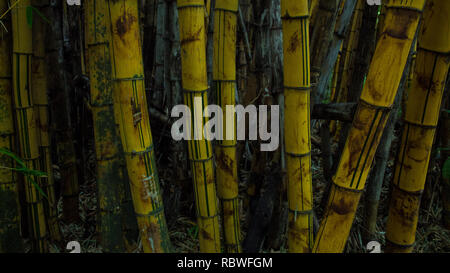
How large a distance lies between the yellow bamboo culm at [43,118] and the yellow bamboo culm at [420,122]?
1316 mm

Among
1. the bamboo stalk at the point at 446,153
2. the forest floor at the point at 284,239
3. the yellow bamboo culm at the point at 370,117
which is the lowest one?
the forest floor at the point at 284,239

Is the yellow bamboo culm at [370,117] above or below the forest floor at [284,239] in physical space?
above

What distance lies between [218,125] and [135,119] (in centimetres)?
43

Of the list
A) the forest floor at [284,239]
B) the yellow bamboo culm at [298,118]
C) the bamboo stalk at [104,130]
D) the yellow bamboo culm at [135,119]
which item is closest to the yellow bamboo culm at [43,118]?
the forest floor at [284,239]

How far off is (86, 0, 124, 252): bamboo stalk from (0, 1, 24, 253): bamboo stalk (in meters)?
0.30

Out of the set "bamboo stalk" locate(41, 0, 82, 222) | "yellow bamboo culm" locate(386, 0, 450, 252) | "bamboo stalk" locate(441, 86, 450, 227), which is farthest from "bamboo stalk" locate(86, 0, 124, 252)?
"bamboo stalk" locate(441, 86, 450, 227)

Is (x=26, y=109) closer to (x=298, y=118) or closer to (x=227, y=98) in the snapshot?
(x=227, y=98)

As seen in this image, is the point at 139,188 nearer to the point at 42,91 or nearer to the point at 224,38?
the point at 224,38

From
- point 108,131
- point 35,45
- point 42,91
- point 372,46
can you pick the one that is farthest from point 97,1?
point 372,46

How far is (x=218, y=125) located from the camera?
1.27m

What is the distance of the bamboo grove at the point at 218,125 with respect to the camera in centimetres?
85

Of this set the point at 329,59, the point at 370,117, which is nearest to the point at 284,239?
the point at 329,59

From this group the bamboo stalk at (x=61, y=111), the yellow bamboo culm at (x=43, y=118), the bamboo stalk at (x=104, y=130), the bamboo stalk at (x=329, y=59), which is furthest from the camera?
the bamboo stalk at (x=61, y=111)

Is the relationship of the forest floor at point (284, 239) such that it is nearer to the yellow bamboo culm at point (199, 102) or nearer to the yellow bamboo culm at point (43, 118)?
the yellow bamboo culm at point (43, 118)
